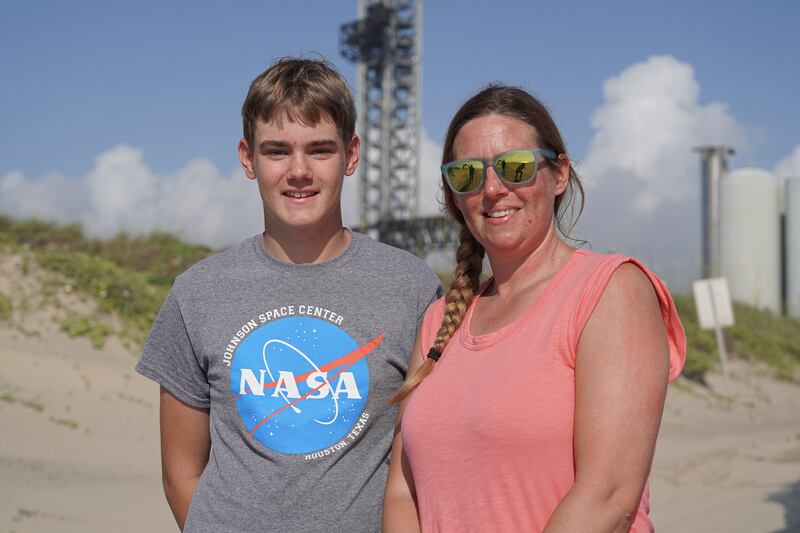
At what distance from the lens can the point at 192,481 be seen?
2.51 meters

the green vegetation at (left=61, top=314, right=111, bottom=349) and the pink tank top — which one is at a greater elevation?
the pink tank top

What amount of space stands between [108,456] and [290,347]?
507cm

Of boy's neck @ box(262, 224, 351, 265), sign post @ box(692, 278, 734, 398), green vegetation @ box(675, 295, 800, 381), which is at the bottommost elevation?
green vegetation @ box(675, 295, 800, 381)

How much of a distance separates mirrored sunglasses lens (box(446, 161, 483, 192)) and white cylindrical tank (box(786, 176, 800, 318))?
21458 millimetres

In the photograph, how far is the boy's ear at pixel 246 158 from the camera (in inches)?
97.5

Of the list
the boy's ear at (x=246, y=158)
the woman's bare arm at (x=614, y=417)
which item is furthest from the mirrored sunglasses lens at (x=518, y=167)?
the boy's ear at (x=246, y=158)

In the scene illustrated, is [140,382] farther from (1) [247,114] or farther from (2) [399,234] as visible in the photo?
(2) [399,234]

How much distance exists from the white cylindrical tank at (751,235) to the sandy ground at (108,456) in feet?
40.7

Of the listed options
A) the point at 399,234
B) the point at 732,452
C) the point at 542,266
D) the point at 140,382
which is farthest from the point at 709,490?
the point at 399,234

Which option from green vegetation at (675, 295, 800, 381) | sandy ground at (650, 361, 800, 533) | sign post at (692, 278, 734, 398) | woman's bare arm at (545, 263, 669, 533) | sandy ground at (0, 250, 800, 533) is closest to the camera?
woman's bare arm at (545, 263, 669, 533)

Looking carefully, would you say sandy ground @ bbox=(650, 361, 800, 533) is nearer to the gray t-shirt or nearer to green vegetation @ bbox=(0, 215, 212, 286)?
the gray t-shirt

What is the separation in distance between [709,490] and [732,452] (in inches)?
64.4

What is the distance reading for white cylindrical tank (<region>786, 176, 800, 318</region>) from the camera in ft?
69.6

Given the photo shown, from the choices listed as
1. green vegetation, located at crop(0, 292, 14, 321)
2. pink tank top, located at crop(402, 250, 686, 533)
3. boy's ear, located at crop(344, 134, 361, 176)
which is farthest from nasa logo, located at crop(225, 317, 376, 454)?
green vegetation, located at crop(0, 292, 14, 321)
